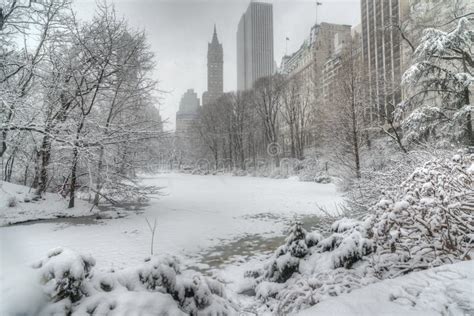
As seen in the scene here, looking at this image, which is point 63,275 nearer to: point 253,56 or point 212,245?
point 212,245

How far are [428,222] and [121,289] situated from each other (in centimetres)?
353

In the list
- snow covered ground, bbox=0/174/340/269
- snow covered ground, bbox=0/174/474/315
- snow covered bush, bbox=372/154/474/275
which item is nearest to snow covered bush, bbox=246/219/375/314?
snow covered bush, bbox=372/154/474/275

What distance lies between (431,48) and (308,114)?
2313 centimetres

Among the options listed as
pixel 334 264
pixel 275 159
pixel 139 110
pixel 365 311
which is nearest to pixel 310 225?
pixel 334 264

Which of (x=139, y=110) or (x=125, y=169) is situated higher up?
(x=139, y=110)

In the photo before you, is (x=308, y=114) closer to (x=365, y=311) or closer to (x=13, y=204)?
(x=13, y=204)

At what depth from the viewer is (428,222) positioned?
10.9 ft

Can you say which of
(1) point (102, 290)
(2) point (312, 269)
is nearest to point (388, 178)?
(2) point (312, 269)

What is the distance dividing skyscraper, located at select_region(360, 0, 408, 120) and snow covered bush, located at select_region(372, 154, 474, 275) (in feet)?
27.8

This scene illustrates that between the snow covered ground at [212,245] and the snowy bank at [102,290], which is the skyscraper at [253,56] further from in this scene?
the snowy bank at [102,290]

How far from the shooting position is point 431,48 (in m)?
8.14

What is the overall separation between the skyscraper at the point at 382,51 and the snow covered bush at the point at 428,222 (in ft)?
27.8

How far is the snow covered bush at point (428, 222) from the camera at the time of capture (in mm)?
3131

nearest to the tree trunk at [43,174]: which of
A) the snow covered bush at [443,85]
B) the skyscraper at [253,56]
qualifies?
the snow covered bush at [443,85]
